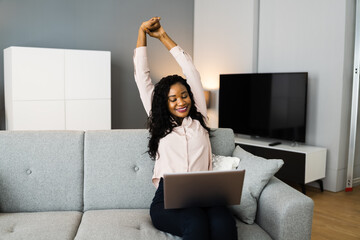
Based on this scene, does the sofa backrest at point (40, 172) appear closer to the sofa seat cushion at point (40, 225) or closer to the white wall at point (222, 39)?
the sofa seat cushion at point (40, 225)

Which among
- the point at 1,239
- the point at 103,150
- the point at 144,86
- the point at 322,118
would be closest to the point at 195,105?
the point at 144,86

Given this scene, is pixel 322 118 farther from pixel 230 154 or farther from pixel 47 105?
pixel 47 105

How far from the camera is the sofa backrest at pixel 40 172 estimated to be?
2.06 meters

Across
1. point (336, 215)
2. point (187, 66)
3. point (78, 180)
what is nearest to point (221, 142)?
point (187, 66)

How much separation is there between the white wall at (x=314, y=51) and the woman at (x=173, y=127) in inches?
83.4

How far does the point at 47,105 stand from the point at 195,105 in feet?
7.54

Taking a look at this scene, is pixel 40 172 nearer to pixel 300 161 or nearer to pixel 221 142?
pixel 221 142

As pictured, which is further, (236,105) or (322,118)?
(236,105)

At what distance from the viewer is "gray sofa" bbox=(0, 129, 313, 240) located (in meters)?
1.95

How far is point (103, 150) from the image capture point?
2.16m

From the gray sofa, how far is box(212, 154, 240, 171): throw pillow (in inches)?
9.2

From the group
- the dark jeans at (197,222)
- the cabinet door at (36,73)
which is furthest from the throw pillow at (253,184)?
the cabinet door at (36,73)

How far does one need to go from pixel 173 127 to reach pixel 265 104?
7.77 ft

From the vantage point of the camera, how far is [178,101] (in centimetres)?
213
